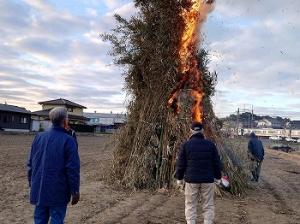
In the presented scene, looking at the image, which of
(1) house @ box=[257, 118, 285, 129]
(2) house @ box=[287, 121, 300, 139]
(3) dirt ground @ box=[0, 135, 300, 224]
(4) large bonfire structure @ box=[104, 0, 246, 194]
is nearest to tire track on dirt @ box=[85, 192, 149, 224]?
(3) dirt ground @ box=[0, 135, 300, 224]

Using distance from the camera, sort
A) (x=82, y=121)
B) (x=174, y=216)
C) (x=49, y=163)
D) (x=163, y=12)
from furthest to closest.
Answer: (x=82, y=121), (x=163, y=12), (x=174, y=216), (x=49, y=163)

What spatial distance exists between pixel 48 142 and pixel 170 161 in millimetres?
6869

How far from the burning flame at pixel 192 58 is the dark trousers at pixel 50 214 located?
23.7ft

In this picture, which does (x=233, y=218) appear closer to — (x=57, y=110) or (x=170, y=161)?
(x=170, y=161)

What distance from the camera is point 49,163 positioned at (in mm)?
5641

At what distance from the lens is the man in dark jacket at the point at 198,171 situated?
771 cm

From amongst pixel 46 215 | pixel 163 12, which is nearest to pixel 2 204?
pixel 46 215

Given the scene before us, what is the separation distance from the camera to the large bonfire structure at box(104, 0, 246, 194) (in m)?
12.3

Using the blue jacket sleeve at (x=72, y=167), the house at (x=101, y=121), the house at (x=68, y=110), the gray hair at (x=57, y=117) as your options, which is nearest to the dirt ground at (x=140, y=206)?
the blue jacket sleeve at (x=72, y=167)

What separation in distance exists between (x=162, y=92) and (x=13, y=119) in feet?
170

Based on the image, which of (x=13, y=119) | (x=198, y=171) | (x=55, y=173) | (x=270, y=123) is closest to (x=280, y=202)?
(x=198, y=171)

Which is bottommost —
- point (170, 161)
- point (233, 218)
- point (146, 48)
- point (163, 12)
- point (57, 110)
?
point (233, 218)

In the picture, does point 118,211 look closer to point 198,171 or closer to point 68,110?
point 198,171

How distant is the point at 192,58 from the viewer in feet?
42.4
